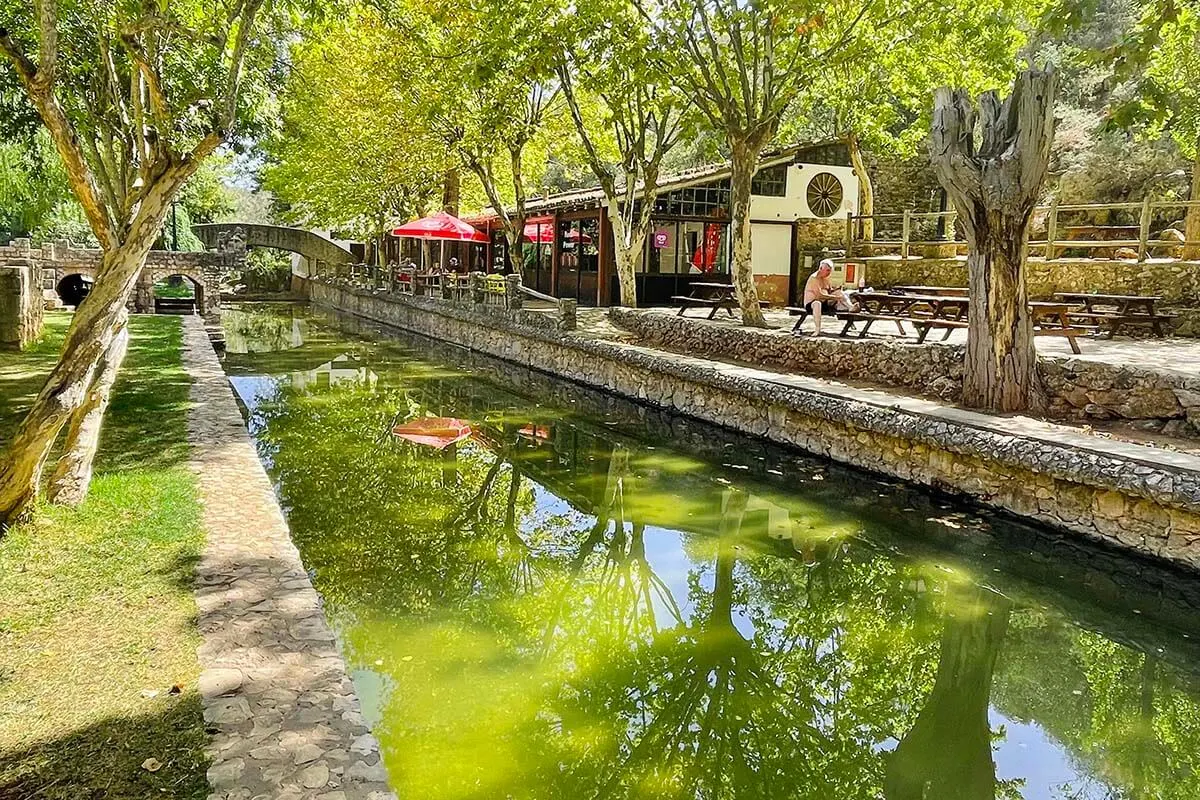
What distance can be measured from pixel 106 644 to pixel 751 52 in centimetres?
1339

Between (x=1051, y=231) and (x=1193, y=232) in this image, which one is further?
(x=1051, y=231)

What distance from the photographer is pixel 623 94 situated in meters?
16.6

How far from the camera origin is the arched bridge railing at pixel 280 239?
36688 millimetres

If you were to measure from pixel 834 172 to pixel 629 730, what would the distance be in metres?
19.9

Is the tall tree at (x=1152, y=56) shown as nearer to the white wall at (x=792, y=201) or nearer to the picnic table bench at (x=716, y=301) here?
the picnic table bench at (x=716, y=301)

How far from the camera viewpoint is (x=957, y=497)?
29.1ft

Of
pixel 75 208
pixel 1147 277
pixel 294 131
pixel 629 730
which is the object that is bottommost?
pixel 629 730

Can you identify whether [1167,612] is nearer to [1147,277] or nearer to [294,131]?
[1147,277]

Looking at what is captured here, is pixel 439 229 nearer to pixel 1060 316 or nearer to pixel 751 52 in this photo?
pixel 751 52

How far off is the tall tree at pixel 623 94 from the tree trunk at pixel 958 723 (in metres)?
10.5

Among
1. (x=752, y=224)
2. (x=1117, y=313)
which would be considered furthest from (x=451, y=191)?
(x=1117, y=313)

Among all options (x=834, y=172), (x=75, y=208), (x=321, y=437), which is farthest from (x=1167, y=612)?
(x=75, y=208)

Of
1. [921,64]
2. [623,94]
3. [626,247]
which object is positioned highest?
[921,64]

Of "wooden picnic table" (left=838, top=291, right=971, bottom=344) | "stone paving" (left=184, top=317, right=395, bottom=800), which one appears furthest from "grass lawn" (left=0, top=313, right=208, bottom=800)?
"wooden picnic table" (left=838, top=291, right=971, bottom=344)
